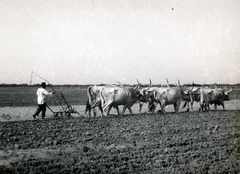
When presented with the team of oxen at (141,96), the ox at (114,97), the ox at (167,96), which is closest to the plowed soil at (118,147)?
the ox at (114,97)

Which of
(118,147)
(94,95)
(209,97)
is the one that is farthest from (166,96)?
(118,147)

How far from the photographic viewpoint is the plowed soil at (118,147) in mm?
6862

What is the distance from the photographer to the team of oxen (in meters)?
15.7

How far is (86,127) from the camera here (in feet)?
37.6

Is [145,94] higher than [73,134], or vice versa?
[145,94]

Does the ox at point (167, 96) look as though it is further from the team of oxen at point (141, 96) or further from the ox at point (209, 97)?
the ox at point (209, 97)

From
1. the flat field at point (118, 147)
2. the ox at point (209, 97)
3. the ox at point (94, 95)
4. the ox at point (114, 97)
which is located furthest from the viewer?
the ox at point (209, 97)

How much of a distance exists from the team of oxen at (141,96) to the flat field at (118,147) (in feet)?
10.9

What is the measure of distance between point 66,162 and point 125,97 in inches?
360

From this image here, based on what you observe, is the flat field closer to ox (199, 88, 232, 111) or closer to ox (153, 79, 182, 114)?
ox (153, 79, 182, 114)

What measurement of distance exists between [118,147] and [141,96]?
348 inches

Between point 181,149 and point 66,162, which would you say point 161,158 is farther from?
point 66,162

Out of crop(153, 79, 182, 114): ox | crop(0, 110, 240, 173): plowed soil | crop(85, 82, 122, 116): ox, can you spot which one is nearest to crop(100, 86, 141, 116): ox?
crop(85, 82, 122, 116): ox

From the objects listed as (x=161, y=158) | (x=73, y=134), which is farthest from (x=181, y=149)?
(x=73, y=134)
